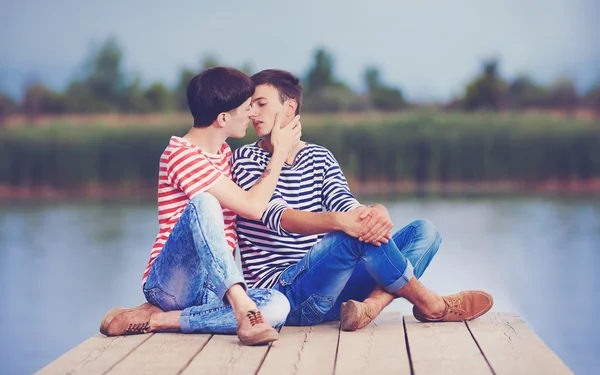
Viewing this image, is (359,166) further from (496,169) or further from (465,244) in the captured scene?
(465,244)

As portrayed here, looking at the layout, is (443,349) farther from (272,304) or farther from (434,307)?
(272,304)

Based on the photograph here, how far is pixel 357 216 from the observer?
92.8 inches

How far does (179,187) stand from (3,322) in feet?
11.4

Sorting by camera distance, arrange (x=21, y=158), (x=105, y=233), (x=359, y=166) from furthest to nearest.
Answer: (x=21, y=158) < (x=359, y=166) < (x=105, y=233)

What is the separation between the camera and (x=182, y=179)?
2.45 m

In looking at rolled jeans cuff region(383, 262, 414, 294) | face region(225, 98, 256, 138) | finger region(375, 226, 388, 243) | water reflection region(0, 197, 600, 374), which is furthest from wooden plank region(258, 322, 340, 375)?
water reflection region(0, 197, 600, 374)

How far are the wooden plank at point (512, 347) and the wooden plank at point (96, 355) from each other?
Answer: 955 millimetres

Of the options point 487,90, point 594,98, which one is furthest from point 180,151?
point 594,98

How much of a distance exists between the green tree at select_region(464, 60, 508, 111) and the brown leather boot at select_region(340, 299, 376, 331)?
49.7ft

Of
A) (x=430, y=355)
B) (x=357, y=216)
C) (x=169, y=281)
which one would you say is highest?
(x=357, y=216)

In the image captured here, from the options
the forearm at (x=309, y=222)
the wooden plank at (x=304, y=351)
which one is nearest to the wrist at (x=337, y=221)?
the forearm at (x=309, y=222)

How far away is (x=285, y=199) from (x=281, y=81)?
14.9 inches

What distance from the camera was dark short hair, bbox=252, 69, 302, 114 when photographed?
2.68 meters

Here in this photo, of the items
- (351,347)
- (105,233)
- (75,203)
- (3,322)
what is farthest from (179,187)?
(75,203)
